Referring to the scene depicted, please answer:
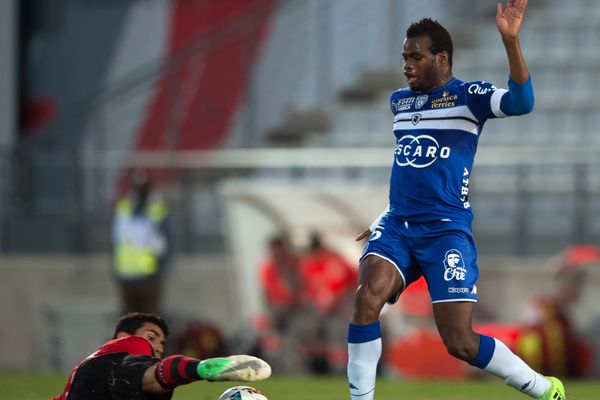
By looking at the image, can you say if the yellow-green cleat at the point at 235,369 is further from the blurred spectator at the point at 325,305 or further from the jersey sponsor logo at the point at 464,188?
the blurred spectator at the point at 325,305

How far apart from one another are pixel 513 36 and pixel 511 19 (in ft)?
0.28

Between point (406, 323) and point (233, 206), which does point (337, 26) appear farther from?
point (406, 323)

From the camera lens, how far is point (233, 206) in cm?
1553

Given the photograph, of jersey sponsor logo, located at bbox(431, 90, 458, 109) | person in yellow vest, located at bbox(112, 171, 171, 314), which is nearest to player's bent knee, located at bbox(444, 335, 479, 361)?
jersey sponsor logo, located at bbox(431, 90, 458, 109)

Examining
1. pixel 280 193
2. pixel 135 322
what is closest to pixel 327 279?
pixel 280 193

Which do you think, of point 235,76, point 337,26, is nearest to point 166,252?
point 235,76

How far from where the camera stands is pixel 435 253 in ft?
23.4

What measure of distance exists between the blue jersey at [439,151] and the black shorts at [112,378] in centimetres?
153

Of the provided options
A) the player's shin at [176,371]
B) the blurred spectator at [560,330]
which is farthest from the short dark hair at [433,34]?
the blurred spectator at [560,330]

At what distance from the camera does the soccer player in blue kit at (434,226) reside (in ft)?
23.2

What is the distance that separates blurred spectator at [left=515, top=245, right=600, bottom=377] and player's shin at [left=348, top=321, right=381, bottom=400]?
619 cm

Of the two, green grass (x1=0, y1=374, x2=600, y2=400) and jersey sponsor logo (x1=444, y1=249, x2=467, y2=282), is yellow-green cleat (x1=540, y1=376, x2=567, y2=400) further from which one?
green grass (x1=0, y1=374, x2=600, y2=400)

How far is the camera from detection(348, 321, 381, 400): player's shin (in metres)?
7.03

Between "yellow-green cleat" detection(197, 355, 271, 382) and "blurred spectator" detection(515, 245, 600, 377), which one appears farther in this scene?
"blurred spectator" detection(515, 245, 600, 377)
